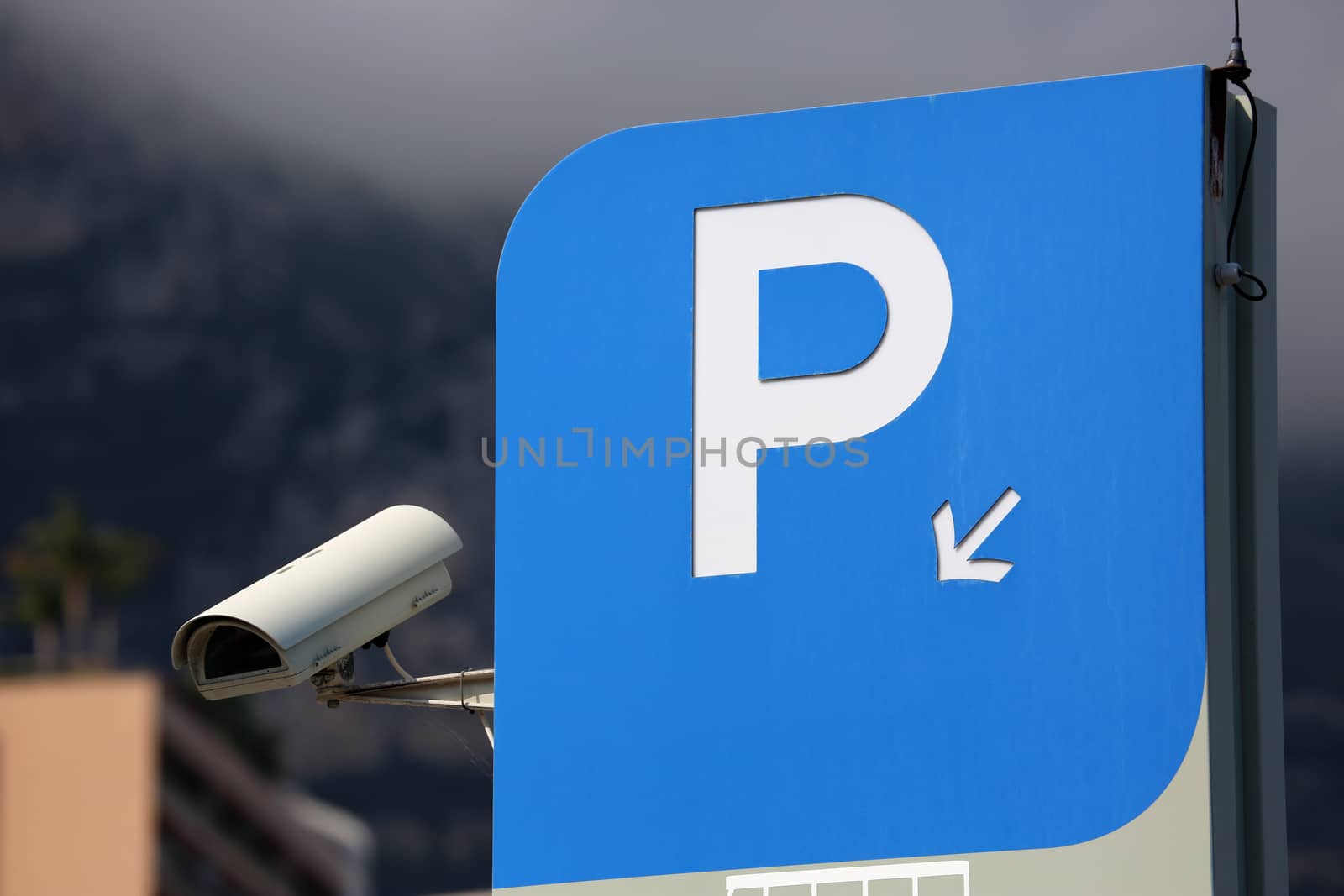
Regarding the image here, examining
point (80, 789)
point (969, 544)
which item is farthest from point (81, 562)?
point (969, 544)

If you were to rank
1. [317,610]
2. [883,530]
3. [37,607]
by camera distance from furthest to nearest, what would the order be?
1. [37,607]
2. [317,610]
3. [883,530]

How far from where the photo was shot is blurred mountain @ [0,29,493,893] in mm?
83250

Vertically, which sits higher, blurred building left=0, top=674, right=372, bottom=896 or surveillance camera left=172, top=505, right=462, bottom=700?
surveillance camera left=172, top=505, right=462, bottom=700

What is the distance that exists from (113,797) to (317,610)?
27820mm

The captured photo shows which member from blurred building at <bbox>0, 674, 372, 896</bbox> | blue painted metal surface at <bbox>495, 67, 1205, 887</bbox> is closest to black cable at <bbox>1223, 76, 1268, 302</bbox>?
blue painted metal surface at <bbox>495, 67, 1205, 887</bbox>

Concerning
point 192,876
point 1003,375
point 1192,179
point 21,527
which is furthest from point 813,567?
point 21,527

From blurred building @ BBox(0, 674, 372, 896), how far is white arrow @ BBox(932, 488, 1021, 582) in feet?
88.1

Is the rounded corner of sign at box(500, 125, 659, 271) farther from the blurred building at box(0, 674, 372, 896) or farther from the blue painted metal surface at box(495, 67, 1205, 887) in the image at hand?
the blurred building at box(0, 674, 372, 896)

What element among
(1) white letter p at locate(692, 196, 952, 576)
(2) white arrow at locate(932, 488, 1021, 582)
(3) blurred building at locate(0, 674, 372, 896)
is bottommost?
(3) blurred building at locate(0, 674, 372, 896)

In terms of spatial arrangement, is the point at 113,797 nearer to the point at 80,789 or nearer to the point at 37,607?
the point at 80,789

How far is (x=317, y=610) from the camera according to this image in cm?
627

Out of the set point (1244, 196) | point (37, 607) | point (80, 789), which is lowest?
point (80, 789)

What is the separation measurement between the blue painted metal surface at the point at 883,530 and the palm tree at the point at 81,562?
68.4 meters

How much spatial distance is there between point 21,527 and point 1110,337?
79.4m
